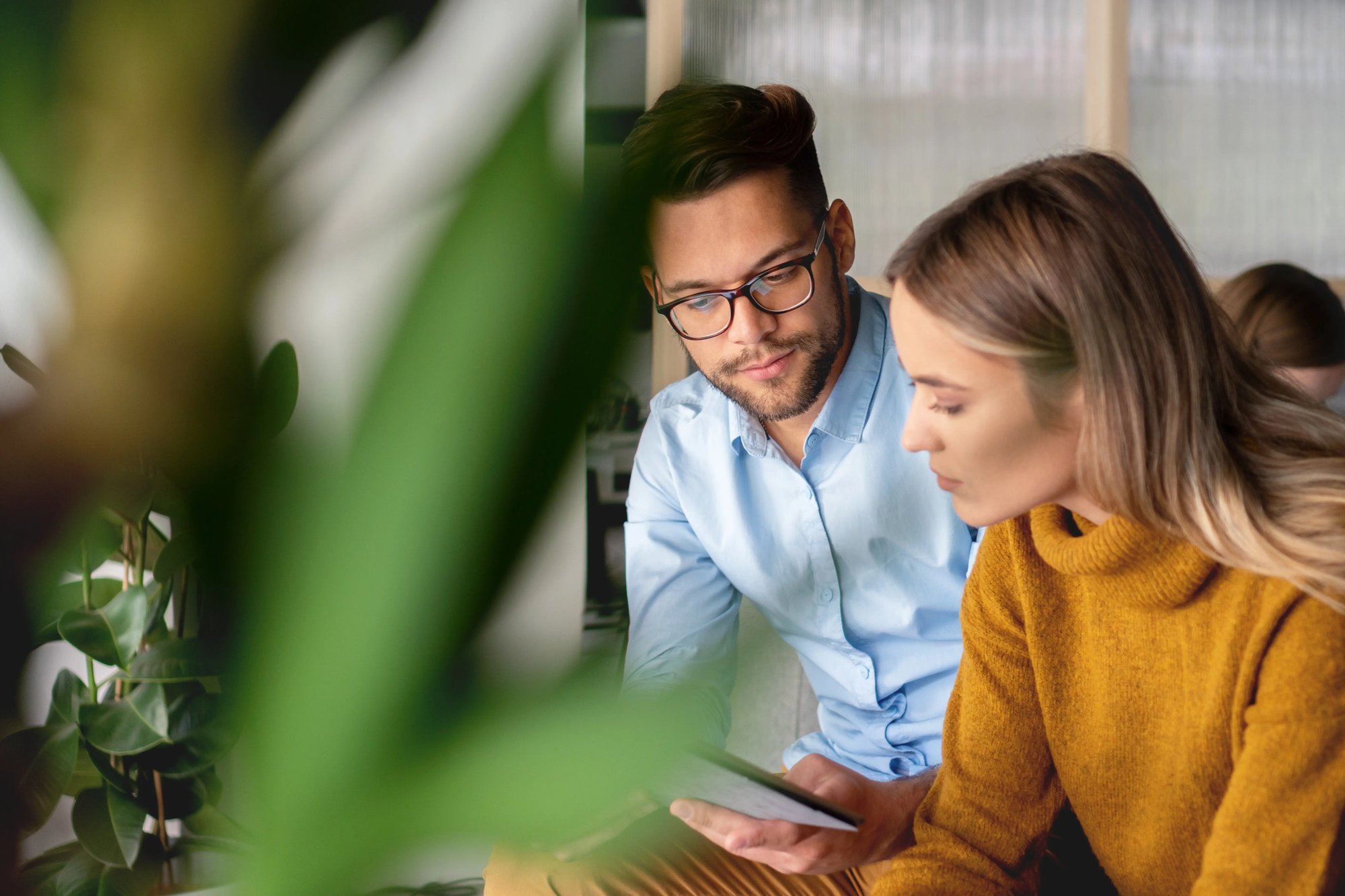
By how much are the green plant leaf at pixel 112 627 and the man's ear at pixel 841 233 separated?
0.90 m

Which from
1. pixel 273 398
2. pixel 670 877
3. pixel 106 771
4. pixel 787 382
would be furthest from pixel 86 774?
pixel 273 398

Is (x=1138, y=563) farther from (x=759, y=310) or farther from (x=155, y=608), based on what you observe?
(x=155, y=608)

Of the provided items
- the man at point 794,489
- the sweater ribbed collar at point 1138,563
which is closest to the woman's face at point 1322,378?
the man at point 794,489

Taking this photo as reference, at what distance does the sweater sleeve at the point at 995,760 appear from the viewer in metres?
0.88

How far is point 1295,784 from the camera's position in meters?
0.68

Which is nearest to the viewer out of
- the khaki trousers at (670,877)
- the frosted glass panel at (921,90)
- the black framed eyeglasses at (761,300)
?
Answer: the khaki trousers at (670,877)

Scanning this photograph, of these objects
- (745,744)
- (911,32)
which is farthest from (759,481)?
(911,32)

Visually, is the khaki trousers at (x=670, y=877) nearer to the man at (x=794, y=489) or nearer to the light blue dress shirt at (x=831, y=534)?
the man at (x=794, y=489)

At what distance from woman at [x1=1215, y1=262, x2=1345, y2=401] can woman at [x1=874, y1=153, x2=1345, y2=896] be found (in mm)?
995

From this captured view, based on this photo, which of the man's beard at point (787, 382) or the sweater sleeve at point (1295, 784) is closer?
the sweater sleeve at point (1295, 784)

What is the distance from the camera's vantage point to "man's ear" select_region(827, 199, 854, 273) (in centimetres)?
136

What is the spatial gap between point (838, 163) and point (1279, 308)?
83 centimetres

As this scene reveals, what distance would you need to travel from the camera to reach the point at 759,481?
132 centimetres

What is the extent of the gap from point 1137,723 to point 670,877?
0.55 metres
